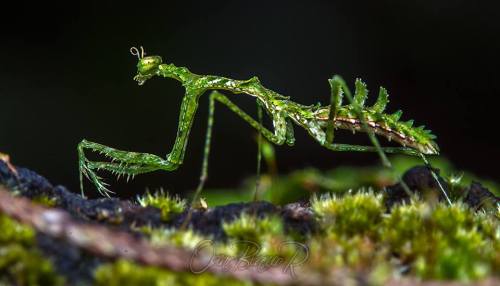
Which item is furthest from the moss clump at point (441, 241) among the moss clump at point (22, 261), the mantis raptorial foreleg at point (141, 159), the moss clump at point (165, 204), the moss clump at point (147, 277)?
the mantis raptorial foreleg at point (141, 159)

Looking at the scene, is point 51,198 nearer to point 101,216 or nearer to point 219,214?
point 101,216

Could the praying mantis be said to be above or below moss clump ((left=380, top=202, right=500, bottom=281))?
above

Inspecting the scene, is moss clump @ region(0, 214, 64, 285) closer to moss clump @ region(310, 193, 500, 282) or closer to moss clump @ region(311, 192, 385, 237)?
moss clump @ region(310, 193, 500, 282)

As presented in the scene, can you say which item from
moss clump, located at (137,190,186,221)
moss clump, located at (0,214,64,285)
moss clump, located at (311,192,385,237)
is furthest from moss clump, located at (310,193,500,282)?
moss clump, located at (0,214,64,285)

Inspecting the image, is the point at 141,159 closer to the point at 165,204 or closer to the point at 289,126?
the point at 289,126

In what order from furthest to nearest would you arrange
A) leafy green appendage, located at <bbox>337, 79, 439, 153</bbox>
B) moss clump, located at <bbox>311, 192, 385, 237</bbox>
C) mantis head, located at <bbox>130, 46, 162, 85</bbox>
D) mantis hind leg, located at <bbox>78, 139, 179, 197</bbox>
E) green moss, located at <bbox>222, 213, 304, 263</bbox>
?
mantis head, located at <bbox>130, 46, 162, 85</bbox> < mantis hind leg, located at <bbox>78, 139, 179, 197</bbox> < leafy green appendage, located at <bbox>337, 79, 439, 153</bbox> < moss clump, located at <bbox>311, 192, 385, 237</bbox> < green moss, located at <bbox>222, 213, 304, 263</bbox>

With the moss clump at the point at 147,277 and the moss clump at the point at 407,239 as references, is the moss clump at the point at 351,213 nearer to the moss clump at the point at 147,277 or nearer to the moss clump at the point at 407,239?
the moss clump at the point at 407,239

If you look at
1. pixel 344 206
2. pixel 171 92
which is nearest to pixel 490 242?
pixel 344 206
